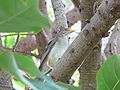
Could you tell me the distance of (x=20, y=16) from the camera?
290mm

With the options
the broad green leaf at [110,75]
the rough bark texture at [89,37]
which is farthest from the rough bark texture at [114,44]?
the broad green leaf at [110,75]

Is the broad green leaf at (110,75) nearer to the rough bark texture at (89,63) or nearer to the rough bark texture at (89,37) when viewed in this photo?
the rough bark texture at (89,37)

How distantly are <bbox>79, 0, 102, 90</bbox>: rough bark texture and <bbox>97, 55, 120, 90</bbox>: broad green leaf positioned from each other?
36cm

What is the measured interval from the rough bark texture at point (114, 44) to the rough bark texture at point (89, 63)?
0.25m

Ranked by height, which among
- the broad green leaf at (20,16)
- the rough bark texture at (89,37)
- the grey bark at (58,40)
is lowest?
the grey bark at (58,40)

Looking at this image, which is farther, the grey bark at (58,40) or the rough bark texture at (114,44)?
the grey bark at (58,40)

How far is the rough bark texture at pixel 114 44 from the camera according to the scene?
3.53 ft

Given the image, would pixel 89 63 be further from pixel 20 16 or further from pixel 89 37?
pixel 20 16

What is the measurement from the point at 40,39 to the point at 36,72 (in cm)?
114

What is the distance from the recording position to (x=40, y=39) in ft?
4.73

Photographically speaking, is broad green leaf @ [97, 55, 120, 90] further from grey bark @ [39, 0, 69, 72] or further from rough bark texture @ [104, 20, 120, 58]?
grey bark @ [39, 0, 69, 72]

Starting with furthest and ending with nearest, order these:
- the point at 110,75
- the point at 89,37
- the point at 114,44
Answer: the point at 114,44, the point at 89,37, the point at 110,75

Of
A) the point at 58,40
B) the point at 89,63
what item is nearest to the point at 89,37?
the point at 89,63

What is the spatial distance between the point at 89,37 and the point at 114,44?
45cm
